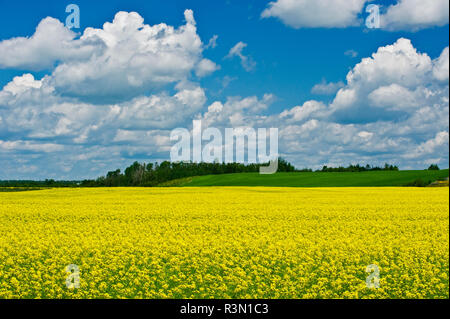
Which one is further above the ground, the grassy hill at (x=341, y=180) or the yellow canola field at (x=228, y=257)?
the grassy hill at (x=341, y=180)

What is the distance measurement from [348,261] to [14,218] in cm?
2199

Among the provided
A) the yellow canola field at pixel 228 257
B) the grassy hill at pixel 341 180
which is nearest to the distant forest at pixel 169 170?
the grassy hill at pixel 341 180

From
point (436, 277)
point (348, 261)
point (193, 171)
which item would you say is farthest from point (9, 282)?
point (193, 171)

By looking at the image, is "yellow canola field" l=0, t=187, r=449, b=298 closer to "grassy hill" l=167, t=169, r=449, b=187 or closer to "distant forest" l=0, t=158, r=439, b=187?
"grassy hill" l=167, t=169, r=449, b=187

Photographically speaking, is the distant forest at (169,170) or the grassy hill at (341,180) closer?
the grassy hill at (341,180)

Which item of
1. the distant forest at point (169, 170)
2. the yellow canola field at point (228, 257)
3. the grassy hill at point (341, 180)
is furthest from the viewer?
the distant forest at point (169, 170)

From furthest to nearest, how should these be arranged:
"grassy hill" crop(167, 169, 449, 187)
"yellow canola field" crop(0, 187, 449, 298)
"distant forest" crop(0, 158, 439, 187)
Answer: "distant forest" crop(0, 158, 439, 187), "grassy hill" crop(167, 169, 449, 187), "yellow canola field" crop(0, 187, 449, 298)

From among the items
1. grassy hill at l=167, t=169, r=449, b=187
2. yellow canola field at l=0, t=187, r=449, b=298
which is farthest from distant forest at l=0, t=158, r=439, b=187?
yellow canola field at l=0, t=187, r=449, b=298

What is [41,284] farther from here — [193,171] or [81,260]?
[193,171]

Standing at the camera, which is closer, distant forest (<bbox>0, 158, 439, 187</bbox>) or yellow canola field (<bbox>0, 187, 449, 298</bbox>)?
yellow canola field (<bbox>0, 187, 449, 298</bbox>)

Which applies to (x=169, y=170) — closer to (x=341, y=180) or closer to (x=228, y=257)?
(x=341, y=180)

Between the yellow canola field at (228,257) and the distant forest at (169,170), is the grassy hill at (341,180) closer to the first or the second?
the distant forest at (169,170)

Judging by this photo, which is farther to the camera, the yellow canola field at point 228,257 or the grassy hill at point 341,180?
the grassy hill at point 341,180

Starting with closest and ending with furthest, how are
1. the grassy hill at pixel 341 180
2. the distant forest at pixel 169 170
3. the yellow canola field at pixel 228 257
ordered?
the yellow canola field at pixel 228 257 < the grassy hill at pixel 341 180 < the distant forest at pixel 169 170
